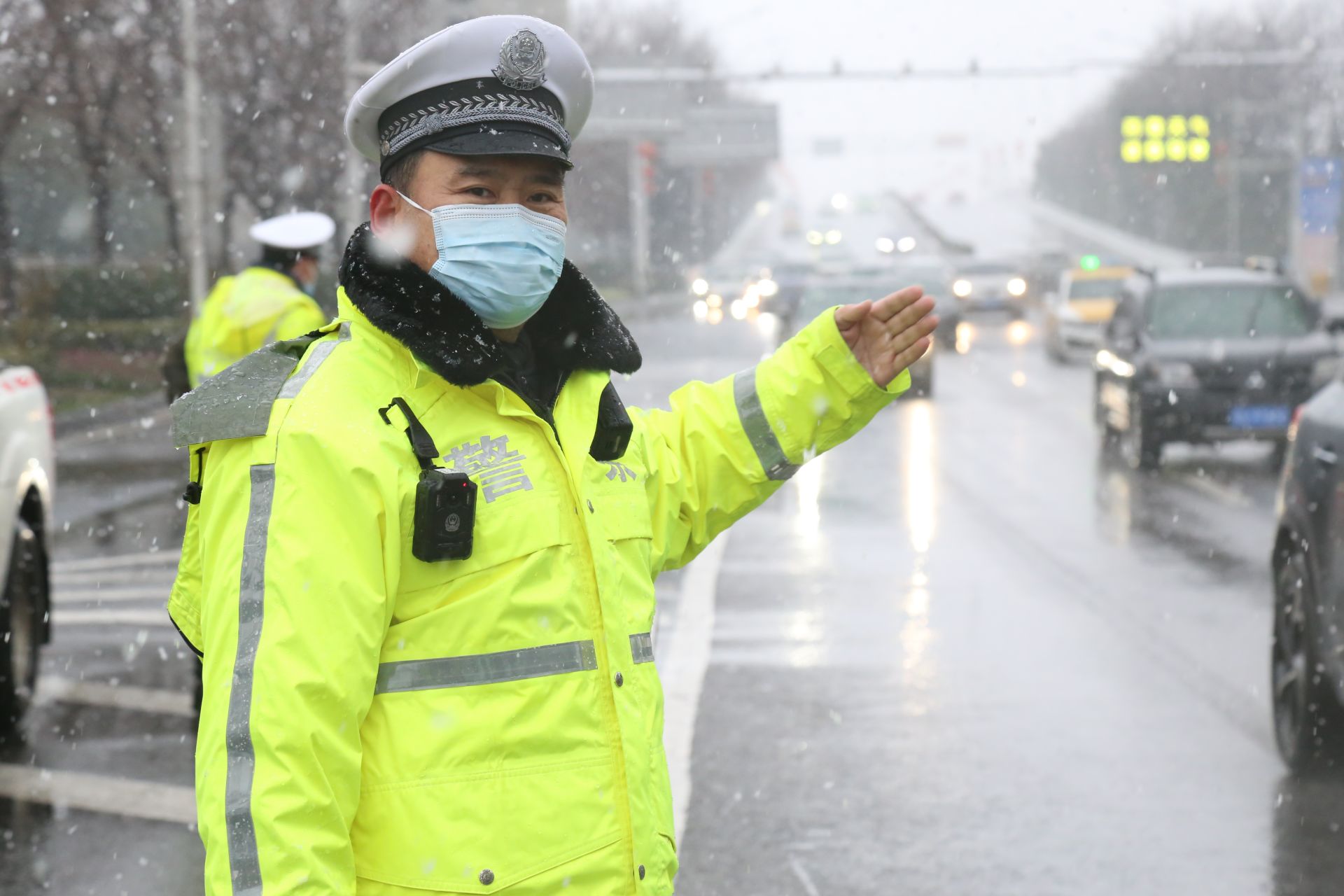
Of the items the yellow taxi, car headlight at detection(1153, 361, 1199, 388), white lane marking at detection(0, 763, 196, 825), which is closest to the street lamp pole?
car headlight at detection(1153, 361, 1199, 388)

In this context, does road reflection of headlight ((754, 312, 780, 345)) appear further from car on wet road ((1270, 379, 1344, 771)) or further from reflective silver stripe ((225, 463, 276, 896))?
reflective silver stripe ((225, 463, 276, 896))

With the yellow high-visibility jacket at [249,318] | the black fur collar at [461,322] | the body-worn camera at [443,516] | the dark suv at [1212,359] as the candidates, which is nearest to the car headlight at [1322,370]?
the dark suv at [1212,359]

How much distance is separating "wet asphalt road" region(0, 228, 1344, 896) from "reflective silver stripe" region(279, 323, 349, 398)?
10.7 feet

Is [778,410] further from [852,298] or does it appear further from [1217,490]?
[852,298]

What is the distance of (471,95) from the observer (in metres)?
2.55

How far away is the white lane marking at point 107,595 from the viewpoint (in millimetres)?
10406

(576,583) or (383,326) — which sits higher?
(383,326)

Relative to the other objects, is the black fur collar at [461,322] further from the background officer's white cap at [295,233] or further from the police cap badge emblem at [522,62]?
the background officer's white cap at [295,233]

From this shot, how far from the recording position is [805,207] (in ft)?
443

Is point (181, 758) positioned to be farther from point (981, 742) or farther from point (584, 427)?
point (584, 427)

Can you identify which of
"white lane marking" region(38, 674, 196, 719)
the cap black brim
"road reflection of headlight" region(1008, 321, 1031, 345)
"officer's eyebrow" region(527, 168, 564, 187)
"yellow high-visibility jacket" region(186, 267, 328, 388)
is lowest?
"road reflection of headlight" region(1008, 321, 1031, 345)

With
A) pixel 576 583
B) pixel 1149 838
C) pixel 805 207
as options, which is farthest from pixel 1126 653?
pixel 805 207

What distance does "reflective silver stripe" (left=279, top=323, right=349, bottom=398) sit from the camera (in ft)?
7.86

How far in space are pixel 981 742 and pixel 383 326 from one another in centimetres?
499
